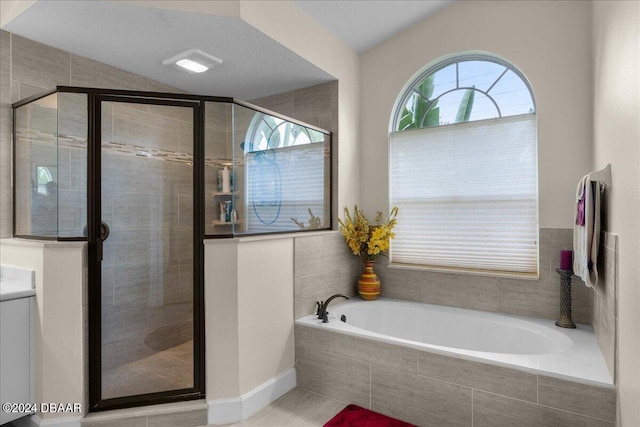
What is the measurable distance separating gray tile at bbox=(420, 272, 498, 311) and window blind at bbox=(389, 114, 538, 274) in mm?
110

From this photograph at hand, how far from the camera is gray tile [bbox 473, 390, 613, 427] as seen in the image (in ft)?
5.53

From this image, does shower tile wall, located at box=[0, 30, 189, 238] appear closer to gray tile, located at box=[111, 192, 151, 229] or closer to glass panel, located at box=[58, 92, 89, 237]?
glass panel, located at box=[58, 92, 89, 237]

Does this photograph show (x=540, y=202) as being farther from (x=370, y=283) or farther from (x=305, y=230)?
(x=305, y=230)

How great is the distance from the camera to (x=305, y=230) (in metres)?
2.90

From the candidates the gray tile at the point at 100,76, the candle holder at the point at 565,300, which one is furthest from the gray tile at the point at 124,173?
the candle holder at the point at 565,300

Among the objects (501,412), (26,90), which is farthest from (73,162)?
(501,412)

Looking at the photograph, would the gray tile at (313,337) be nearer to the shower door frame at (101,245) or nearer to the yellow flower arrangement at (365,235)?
the shower door frame at (101,245)

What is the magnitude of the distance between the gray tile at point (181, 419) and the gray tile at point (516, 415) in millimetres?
1522

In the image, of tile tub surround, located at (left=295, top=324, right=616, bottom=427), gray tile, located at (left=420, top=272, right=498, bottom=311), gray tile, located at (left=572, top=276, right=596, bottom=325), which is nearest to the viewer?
tile tub surround, located at (left=295, top=324, right=616, bottom=427)

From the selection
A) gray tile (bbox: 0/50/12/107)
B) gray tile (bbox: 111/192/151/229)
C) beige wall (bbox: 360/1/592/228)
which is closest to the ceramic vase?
beige wall (bbox: 360/1/592/228)

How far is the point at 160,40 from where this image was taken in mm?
2387

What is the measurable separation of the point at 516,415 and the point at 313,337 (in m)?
1.26

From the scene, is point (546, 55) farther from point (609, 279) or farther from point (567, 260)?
point (609, 279)

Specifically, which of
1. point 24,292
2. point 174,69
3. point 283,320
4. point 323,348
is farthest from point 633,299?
point 174,69
